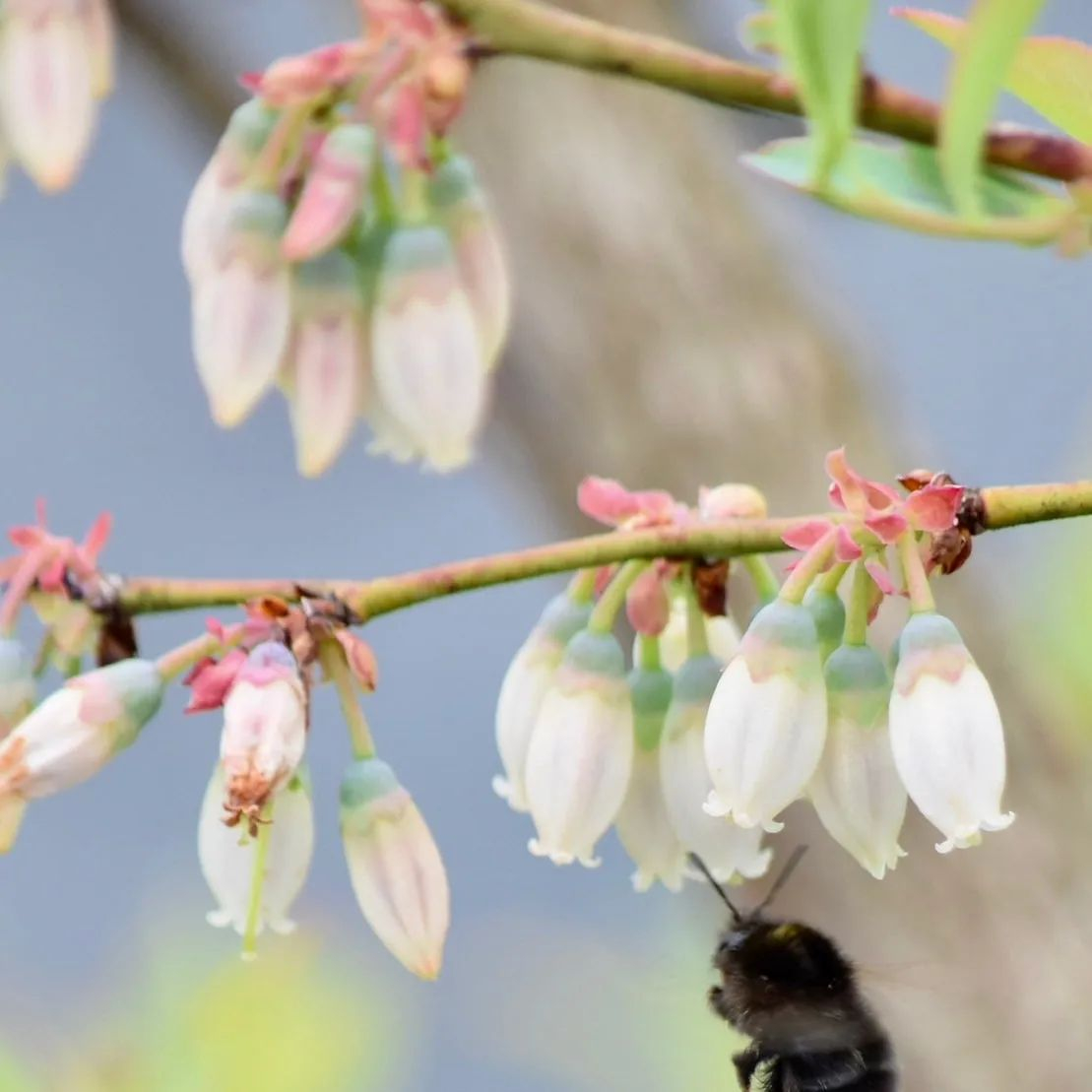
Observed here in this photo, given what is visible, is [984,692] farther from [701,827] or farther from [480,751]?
[480,751]

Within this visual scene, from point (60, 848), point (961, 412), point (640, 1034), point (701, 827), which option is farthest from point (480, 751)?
point (701, 827)

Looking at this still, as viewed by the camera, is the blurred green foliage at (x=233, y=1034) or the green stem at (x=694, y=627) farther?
the blurred green foliage at (x=233, y=1034)

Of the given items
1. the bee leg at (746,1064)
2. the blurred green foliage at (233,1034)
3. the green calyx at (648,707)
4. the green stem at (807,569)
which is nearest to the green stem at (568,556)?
the green stem at (807,569)

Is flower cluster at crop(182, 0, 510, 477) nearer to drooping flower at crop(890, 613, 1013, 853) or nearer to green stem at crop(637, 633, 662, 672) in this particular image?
green stem at crop(637, 633, 662, 672)

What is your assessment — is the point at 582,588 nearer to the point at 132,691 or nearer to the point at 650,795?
the point at 650,795

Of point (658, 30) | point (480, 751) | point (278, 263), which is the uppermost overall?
point (278, 263)

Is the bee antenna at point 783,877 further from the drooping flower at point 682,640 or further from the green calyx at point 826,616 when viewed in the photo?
the green calyx at point 826,616

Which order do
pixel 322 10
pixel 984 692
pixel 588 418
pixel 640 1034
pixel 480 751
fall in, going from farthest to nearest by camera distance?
pixel 480 751 < pixel 322 10 < pixel 588 418 < pixel 640 1034 < pixel 984 692
